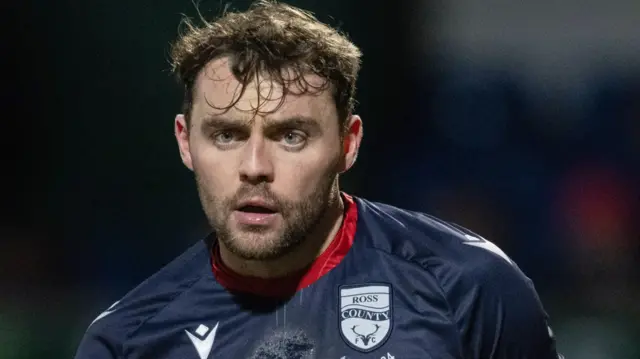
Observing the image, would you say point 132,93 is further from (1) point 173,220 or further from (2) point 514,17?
(2) point 514,17

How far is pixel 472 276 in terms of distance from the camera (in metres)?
2.29

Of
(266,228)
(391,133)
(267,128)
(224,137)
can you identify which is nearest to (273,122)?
(267,128)

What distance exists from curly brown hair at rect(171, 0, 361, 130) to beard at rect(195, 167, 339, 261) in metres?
0.19

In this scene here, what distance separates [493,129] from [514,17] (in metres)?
0.56

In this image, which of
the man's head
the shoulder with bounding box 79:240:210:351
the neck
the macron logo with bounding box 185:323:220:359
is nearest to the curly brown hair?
the man's head

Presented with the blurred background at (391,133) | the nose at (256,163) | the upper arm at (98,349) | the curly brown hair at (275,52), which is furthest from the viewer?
the blurred background at (391,133)

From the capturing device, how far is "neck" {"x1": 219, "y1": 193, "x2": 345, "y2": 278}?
7.87 ft

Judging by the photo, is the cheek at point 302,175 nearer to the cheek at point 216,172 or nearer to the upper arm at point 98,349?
the cheek at point 216,172

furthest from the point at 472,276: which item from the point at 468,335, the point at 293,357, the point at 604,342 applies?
the point at 604,342

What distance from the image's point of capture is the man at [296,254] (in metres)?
2.27

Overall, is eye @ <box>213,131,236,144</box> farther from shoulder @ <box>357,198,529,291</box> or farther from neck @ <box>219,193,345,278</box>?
shoulder @ <box>357,198,529,291</box>

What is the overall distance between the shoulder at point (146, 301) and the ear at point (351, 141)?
16.9 inches

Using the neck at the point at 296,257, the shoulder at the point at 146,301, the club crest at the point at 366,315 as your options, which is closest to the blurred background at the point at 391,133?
the shoulder at the point at 146,301

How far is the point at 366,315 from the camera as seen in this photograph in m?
2.30
